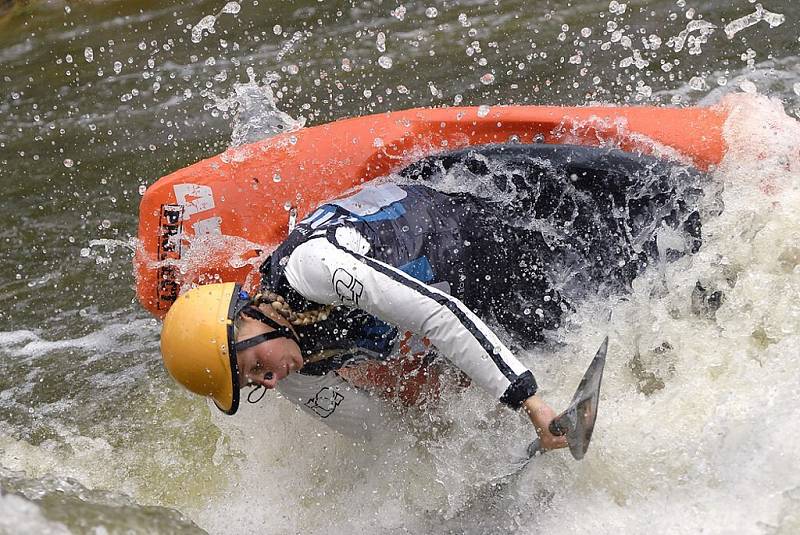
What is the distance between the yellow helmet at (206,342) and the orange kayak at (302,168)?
1.66 ft

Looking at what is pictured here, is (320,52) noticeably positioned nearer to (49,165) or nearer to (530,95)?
(530,95)

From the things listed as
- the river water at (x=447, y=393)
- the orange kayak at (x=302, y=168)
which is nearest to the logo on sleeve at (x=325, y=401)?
the river water at (x=447, y=393)

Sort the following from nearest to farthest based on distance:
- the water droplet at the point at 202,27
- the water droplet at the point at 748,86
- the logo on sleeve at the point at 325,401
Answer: the logo on sleeve at the point at 325,401, the water droplet at the point at 748,86, the water droplet at the point at 202,27

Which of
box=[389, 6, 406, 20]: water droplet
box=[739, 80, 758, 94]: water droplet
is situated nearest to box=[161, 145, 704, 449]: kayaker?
box=[739, 80, 758, 94]: water droplet

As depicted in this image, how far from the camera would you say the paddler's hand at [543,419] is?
2.27m

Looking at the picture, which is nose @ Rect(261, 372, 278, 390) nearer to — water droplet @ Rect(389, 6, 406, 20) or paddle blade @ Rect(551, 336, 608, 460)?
→ paddle blade @ Rect(551, 336, 608, 460)

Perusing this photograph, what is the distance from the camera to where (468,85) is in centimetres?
493

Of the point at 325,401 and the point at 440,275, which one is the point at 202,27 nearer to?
the point at 325,401

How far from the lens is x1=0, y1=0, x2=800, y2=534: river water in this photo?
253 centimetres

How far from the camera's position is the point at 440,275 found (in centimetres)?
262

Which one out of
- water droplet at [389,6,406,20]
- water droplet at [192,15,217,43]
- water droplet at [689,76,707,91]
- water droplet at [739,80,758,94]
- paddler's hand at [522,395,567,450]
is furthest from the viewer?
water droplet at [192,15,217,43]

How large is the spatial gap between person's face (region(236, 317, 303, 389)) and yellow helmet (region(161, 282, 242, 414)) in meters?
0.03

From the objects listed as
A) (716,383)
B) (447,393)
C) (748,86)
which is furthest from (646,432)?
(748,86)

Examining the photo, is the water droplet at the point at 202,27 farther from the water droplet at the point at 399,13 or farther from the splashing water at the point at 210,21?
the water droplet at the point at 399,13
